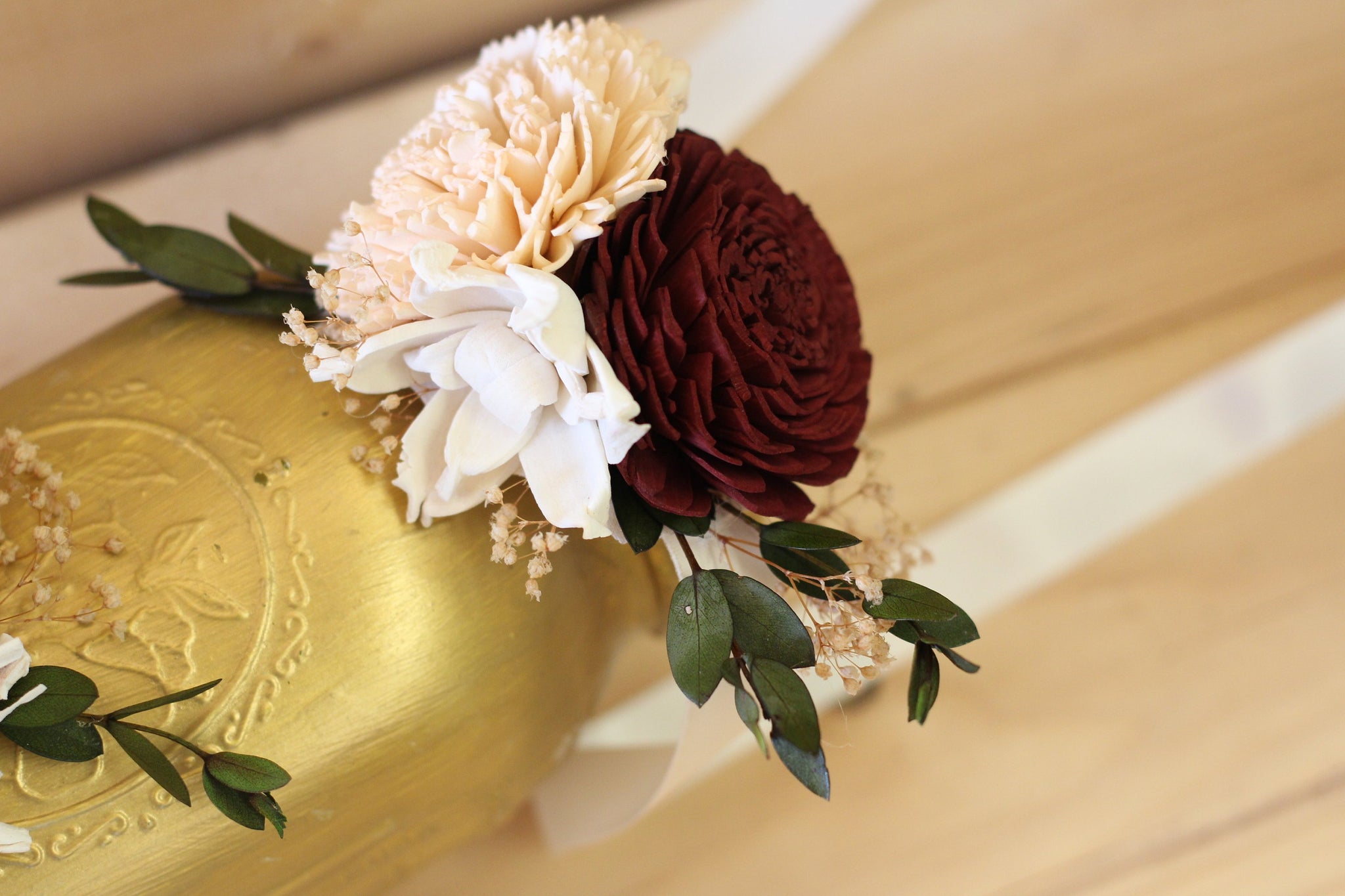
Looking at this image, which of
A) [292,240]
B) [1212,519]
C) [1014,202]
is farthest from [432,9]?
[1212,519]

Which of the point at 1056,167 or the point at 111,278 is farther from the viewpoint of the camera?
the point at 1056,167

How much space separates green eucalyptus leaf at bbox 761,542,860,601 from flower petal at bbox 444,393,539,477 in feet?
0.34

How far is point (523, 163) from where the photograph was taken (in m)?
0.33

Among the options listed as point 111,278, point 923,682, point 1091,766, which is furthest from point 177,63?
point 1091,766

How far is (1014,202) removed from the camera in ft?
2.30

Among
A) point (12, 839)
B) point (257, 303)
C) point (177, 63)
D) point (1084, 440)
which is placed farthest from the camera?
point (1084, 440)

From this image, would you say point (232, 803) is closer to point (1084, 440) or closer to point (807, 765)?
point (807, 765)

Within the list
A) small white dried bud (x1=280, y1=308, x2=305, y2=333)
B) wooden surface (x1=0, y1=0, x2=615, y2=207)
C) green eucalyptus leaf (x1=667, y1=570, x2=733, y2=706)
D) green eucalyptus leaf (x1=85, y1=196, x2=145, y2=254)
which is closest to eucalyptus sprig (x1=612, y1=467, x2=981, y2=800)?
green eucalyptus leaf (x1=667, y1=570, x2=733, y2=706)

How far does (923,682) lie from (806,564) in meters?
0.06

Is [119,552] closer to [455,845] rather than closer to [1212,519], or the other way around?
[455,845]

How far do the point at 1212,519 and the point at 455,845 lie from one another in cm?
52

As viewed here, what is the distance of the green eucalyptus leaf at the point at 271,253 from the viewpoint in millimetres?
428

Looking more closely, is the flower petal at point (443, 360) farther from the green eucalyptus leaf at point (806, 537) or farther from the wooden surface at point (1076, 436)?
the wooden surface at point (1076, 436)

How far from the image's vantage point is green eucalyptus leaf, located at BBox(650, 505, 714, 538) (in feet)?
1.19
